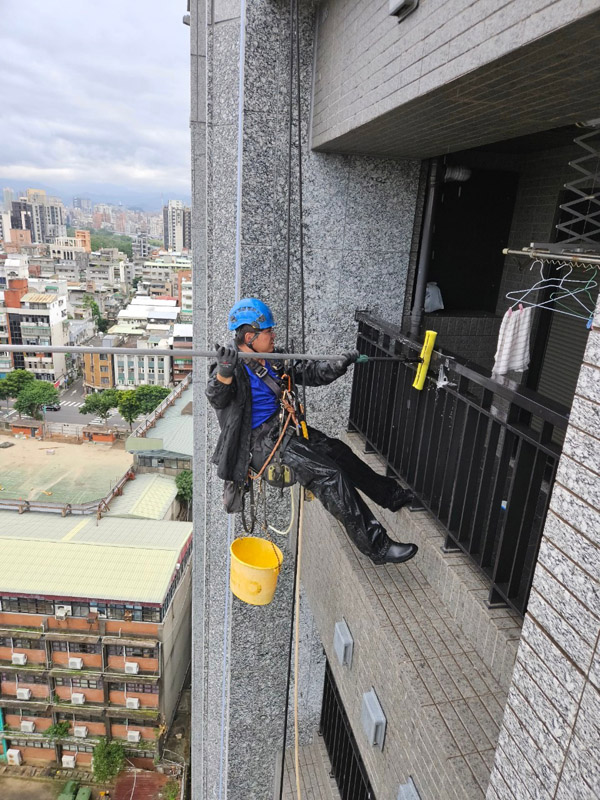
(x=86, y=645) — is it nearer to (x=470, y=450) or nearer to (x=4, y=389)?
(x=470, y=450)

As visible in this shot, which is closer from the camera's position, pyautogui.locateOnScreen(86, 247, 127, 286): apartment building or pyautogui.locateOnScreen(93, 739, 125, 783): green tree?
pyautogui.locateOnScreen(93, 739, 125, 783): green tree

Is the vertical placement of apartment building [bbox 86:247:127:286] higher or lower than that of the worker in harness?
lower

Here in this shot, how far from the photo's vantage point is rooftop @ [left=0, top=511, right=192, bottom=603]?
21484 mm

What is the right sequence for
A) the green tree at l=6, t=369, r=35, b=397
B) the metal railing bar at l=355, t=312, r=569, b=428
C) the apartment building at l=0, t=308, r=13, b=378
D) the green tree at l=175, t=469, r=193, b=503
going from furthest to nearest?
1. the apartment building at l=0, t=308, r=13, b=378
2. the green tree at l=6, t=369, r=35, b=397
3. the green tree at l=175, t=469, r=193, b=503
4. the metal railing bar at l=355, t=312, r=569, b=428

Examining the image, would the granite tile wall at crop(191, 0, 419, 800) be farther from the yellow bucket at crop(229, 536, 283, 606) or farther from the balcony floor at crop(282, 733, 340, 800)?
the yellow bucket at crop(229, 536, 283, 606)

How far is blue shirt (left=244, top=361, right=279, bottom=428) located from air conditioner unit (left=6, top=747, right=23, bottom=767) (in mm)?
27758

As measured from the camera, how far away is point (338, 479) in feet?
12.7

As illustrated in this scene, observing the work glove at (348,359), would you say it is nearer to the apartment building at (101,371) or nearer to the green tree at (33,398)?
the green tree at (33,398)

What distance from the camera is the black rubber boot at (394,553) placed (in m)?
3.74

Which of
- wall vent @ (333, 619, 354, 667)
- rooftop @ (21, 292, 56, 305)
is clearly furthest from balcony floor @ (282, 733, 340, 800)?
rooftop @ (21, 292, 56, 305)

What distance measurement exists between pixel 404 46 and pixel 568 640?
9.82 feet

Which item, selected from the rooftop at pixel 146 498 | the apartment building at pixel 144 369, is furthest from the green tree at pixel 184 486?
the apartment building at pixel 144 369

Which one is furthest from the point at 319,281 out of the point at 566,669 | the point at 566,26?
the point at 566,669

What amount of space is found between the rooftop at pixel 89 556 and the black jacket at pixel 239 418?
1932cm
